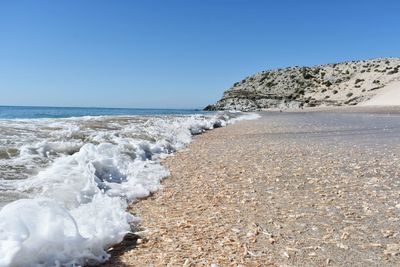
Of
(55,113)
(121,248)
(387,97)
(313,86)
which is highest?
(313,86)

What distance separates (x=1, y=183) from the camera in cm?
690

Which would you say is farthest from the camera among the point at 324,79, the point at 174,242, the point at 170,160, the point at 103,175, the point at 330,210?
the point at 324,79

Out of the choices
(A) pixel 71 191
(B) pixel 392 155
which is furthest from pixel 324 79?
(A) pixel 71 191

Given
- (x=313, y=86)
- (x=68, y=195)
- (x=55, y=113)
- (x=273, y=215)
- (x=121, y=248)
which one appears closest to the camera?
(x=121, y=248)

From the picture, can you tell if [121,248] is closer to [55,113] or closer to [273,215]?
[273,215]

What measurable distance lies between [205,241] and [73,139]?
969 cm

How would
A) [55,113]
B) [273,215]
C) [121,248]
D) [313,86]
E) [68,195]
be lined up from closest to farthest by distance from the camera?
[121,248] < [273,215] < [68,195] < [55,113] < [313,86]

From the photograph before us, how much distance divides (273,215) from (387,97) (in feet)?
225

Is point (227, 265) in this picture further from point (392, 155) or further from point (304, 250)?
point (392, 155)

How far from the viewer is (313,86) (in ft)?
313

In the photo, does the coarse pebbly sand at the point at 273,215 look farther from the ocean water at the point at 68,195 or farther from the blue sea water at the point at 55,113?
the blue sea water at the point at 55,113

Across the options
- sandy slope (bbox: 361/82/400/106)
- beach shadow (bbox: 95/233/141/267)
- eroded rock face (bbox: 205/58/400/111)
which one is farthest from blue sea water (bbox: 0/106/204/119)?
beach shadow (bbox: 95/233/141/267)

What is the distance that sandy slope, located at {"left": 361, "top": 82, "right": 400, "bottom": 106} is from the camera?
61638mm

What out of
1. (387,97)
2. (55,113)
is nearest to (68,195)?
(55,113)
